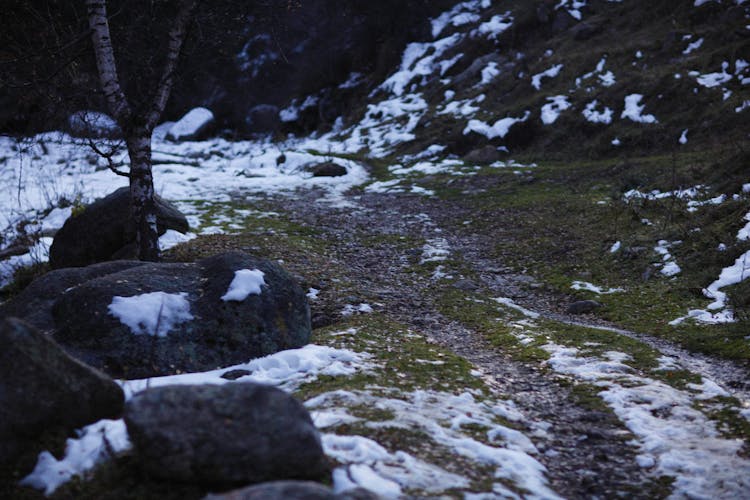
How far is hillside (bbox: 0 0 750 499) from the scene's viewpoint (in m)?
5.09

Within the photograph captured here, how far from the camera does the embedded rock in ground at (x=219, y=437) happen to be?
3.86 metres

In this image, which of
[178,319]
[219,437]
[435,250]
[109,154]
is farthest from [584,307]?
[109,154]

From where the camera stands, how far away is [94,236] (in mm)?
13109

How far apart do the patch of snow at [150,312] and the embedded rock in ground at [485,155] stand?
18938mm

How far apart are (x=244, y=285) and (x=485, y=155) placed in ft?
60.8

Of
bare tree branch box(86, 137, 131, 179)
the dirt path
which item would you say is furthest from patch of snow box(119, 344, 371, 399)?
bare tree branch box(86, 137, 131, 179)

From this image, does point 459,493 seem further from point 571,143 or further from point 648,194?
point 571,143

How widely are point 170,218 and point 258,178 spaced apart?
10.6m

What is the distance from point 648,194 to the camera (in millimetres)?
15328

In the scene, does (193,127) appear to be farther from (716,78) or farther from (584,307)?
(584,307)

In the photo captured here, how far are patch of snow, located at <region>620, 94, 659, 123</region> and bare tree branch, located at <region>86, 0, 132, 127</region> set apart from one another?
Result: 19.3m

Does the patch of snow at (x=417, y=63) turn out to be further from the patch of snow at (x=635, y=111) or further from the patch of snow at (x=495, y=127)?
the patch of snow at (x=635, y=111)

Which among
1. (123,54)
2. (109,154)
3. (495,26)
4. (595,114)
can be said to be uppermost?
(495,26)

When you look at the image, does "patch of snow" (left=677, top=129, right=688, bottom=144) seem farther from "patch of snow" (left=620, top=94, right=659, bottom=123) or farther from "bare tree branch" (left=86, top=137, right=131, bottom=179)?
"bare tree branch" (left=86, top=137, right=131, bottom=179)
